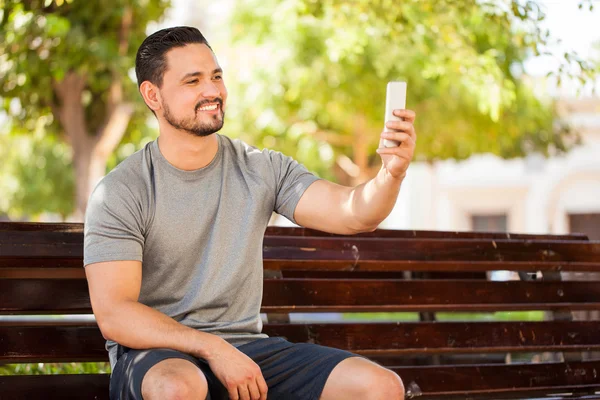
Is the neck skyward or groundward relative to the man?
skyward

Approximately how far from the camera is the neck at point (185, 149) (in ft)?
10.6

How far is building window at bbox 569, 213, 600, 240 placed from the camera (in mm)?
32938

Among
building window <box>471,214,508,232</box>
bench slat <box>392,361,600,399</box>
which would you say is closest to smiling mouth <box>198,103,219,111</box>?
bench slat <box>392,361,600,399</box>

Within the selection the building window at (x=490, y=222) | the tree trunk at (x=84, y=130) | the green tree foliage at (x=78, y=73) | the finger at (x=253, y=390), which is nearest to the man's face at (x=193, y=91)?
the finger at (x=253, y=390)

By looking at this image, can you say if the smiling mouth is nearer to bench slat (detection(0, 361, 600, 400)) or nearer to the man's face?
the man's face

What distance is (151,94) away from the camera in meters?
3.32

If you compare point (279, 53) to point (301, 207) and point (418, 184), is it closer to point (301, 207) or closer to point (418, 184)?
point (301, 207)

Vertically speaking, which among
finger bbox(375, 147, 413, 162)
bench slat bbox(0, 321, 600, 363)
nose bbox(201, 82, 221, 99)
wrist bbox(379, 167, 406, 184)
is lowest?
bench slat bbox(0, 321, 600, 363)

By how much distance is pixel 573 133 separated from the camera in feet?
62.0

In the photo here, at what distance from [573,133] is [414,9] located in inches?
518

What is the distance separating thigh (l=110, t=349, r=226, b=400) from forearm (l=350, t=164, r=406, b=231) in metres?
0.74

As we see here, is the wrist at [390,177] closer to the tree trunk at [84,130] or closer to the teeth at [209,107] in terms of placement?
the teeth at [209,107]

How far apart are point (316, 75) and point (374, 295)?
1006 centimetres

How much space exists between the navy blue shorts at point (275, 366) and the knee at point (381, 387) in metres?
0.17
